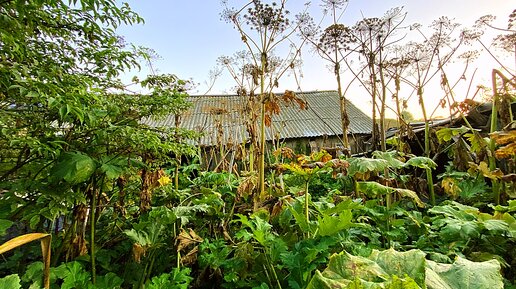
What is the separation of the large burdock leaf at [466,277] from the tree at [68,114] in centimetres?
168

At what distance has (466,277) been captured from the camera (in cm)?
86

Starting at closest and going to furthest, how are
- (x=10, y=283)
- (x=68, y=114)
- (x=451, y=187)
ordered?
(x=10, y=283), (x=68, y=114), (x=451, y=187)

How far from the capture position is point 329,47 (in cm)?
352

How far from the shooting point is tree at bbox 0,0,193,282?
5.17 feet

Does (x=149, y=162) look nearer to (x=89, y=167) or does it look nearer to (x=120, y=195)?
(x=120, y=195)

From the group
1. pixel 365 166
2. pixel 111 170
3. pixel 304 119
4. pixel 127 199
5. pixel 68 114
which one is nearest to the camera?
pixel 68 114

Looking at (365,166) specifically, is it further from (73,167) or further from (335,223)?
(73,167)

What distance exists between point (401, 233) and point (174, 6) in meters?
4.43

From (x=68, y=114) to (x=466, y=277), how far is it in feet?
6.72

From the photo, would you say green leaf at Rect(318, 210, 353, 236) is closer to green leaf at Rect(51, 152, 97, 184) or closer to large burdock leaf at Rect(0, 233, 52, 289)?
large burdock leaf at Rect(0, 233, 52, 289)

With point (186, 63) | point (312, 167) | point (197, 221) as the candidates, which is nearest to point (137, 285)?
point (197, 221)

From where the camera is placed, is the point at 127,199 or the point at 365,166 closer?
the point at 365,166

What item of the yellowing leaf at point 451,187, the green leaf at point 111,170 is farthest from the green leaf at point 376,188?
the green leaf at point 111,170

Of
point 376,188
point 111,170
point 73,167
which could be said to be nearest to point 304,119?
point 376,188
